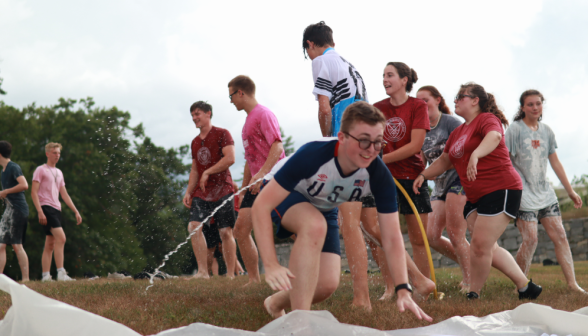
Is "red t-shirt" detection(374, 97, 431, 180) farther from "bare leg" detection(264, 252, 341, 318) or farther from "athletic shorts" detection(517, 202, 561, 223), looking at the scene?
"bare leg" detection(264, 252, 341, 318)

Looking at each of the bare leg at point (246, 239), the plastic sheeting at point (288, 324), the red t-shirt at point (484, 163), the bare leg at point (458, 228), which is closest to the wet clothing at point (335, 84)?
the red t-shirt at point (484, 163)

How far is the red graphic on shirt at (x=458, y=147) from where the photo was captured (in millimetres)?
4965

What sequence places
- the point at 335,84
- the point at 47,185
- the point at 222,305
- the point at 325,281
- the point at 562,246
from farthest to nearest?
the point at 47,185 → the point at 562,246 → the point at 335,84 → the point at 222,305 → the point at 325,281

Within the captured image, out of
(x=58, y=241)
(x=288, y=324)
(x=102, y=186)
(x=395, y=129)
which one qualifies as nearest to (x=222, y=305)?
(x=288, y=324)

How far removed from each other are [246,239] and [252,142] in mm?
1244

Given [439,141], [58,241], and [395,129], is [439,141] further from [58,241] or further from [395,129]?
[58,241]

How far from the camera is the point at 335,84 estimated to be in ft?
14.5

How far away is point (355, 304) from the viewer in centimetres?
407

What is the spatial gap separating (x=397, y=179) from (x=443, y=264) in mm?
12796

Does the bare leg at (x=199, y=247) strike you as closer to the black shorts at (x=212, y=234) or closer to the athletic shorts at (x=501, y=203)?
the black shorts at (x=212, y=234)

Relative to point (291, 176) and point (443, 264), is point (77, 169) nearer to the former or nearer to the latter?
point (443, 264)

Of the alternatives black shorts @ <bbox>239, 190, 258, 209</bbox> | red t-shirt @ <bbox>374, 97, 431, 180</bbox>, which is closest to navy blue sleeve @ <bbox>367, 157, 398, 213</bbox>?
red t-shirt @ <bbox>374, 97, 431, 180</bbox>

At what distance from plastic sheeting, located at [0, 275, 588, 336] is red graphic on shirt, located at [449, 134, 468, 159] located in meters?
1.92

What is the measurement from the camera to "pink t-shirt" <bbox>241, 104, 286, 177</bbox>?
5.54 meters
